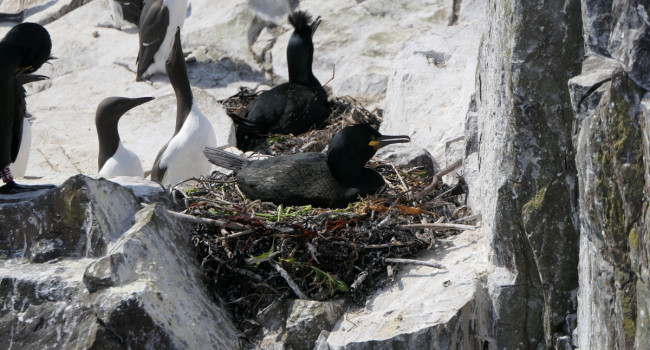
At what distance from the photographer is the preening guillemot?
5535 millimetres

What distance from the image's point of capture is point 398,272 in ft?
16.2

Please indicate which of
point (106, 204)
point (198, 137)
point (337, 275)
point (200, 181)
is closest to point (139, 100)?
point (198, 137)

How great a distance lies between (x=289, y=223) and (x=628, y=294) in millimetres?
2241

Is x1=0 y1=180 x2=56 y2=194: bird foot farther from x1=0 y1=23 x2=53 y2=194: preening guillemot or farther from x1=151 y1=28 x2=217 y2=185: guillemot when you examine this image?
x1=151 y1=28 x2=217 y2=185: guillemot

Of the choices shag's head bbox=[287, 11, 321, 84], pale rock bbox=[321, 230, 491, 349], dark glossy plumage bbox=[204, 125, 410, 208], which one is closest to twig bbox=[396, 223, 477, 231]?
pale rock bbox=[321, 230, 491, 349]

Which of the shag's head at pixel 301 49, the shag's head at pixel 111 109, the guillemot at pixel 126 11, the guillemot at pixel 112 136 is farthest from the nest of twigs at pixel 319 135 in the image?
the guillemot at pixel 126 11

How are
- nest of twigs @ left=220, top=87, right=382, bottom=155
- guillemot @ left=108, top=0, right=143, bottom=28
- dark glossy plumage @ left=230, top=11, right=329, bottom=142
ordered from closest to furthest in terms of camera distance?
nest of twigs @ left=220, top=87, right=382, bottom=155
dark glossy plumage @ left=230, top=11, right=329, bottom=142
guillemot @ left=108, top=0, right=143, bottom=28

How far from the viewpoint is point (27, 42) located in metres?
5.59

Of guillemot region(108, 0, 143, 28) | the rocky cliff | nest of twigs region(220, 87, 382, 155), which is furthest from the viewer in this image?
guillemot region(108, 0, 143, 28)

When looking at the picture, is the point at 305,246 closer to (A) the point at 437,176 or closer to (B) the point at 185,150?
(A) the point at 437,176

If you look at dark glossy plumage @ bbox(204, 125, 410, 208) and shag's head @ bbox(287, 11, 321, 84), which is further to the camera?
shag's head @ bbox(287, 11, 321, 84)

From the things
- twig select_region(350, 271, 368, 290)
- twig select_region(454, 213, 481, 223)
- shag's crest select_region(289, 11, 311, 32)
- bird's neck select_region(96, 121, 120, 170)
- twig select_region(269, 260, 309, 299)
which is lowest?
bird's neck select_region(96, 121, 120, 170)

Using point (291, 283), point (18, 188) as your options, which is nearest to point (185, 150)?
point (18, 188)

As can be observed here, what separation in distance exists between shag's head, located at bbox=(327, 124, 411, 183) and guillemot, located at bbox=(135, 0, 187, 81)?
536 centimetres
